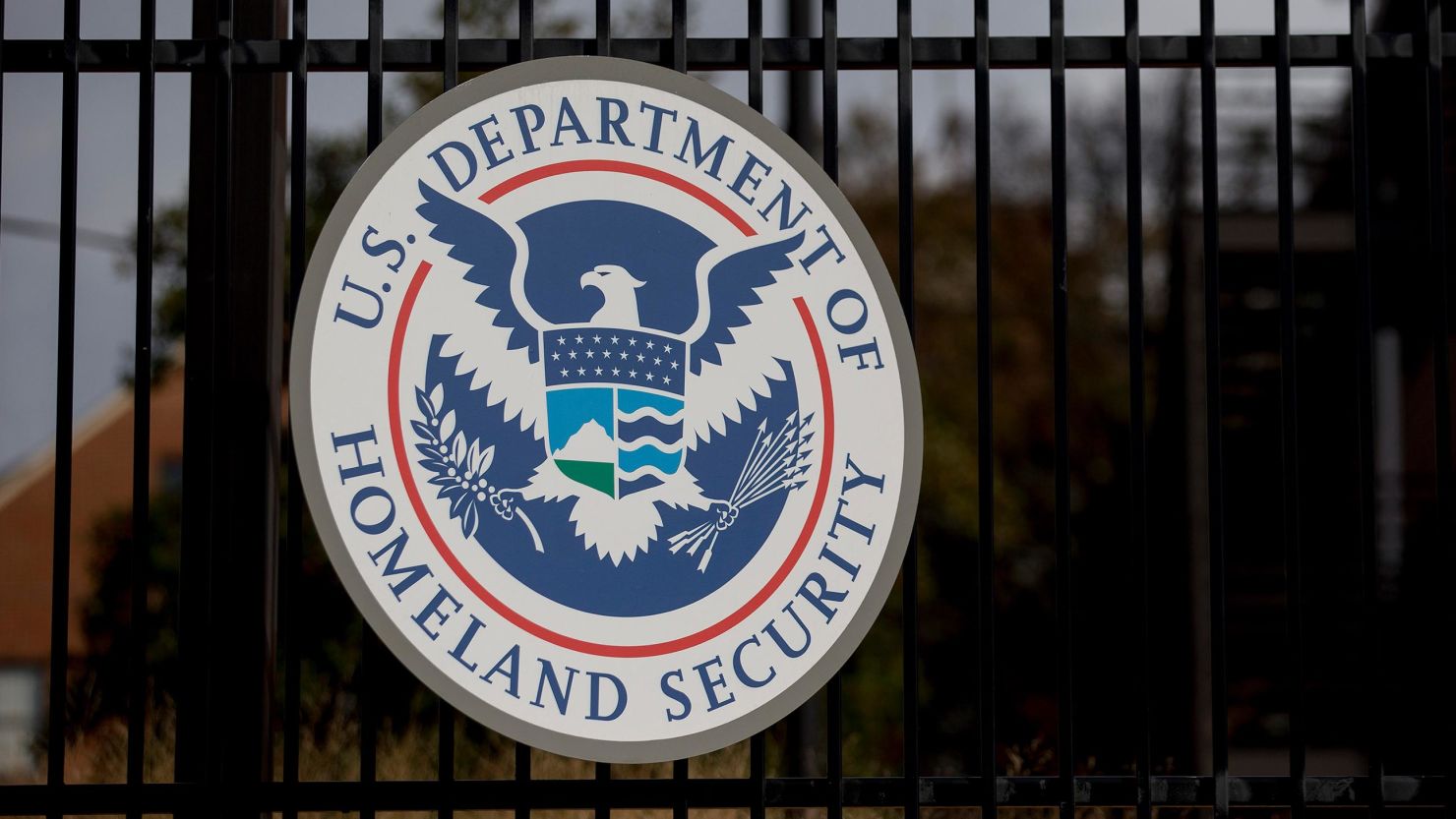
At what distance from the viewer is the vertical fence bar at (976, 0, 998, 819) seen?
128 inches

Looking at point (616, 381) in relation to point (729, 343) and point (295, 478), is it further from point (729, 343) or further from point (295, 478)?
point (295, 478)

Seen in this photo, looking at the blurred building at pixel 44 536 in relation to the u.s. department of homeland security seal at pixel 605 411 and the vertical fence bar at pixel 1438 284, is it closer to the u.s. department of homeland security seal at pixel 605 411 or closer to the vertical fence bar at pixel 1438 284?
the u.s. department of homeland security seal at pixel 605 411

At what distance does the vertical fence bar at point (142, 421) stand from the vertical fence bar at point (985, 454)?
1.84 meters

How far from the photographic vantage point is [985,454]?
11.1 ft

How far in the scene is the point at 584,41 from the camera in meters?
3.43

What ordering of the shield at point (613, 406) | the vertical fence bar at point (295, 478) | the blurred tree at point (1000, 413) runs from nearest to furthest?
1. the vertical fence bar at point (295, 478)
2. the shield at point (613, 406)
3. the blurred tree at point (1000, 413)

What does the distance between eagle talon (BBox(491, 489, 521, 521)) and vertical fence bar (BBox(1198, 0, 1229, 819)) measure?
1.57 metres

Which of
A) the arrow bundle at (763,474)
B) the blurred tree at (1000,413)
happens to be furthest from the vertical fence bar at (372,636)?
the blurred tree at (1000,413)

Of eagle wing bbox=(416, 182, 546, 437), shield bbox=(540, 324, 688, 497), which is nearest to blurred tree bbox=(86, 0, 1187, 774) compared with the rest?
eagle wing bbox=(416, 182, 546, 437)

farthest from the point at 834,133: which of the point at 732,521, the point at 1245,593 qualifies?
the point at 1245,593

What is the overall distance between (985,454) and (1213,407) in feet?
1.78

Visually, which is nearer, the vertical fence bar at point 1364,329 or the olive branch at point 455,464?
the olive branch at point 455,464

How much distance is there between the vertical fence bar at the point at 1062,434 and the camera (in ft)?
10.8

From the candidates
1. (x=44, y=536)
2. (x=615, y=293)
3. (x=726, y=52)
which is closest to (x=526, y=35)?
(x=726, y=52)
